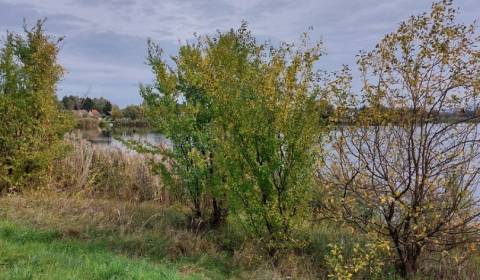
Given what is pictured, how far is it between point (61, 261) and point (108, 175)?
5137 mm

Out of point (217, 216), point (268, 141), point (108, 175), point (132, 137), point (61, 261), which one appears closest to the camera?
point (61, 261)

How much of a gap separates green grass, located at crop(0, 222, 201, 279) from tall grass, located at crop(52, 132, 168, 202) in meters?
3.03

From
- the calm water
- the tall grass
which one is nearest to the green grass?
the calm water

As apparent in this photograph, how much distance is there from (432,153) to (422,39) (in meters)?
1.34

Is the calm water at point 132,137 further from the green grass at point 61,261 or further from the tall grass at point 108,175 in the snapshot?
the green grass at point 61,261

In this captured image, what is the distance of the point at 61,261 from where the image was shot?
13.2 ft

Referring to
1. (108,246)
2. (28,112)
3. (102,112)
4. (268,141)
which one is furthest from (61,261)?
(102,112)

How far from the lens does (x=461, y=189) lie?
464 centimetres

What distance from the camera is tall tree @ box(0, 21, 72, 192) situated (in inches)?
308

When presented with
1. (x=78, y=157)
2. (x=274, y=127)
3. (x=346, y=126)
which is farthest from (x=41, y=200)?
(x=346, y=126)

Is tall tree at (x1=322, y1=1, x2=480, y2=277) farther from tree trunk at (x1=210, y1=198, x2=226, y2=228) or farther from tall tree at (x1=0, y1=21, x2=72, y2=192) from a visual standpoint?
tall tree at (x1=0, y1=21, x2=72, y2=192)

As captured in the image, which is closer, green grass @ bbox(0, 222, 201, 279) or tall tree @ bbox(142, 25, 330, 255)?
green grass @ bbox(0, 222, 201, 279)

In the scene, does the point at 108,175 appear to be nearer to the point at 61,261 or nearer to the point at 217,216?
the point at 217,216

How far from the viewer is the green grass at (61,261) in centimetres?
363
